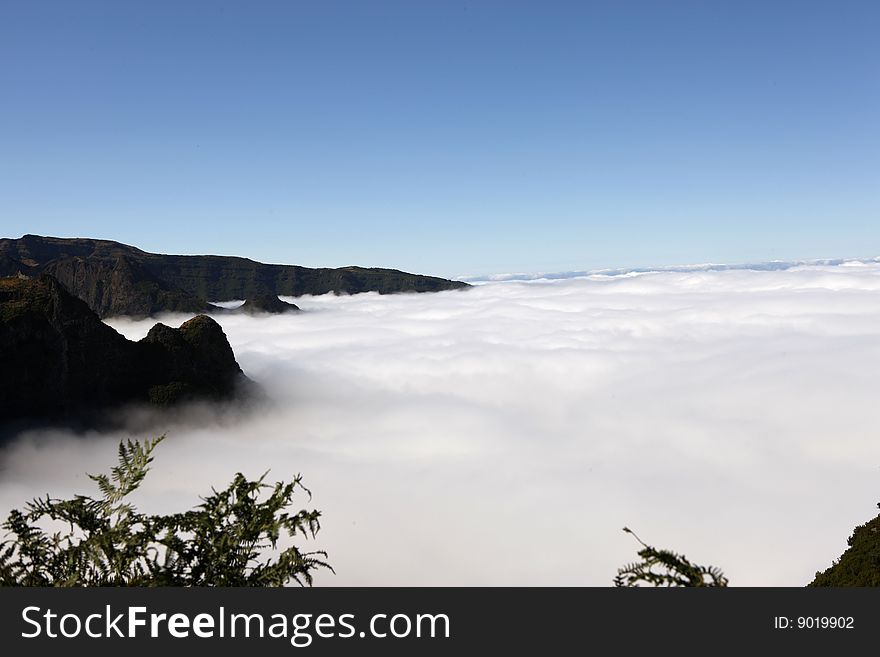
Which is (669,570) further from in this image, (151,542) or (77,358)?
(77,358)

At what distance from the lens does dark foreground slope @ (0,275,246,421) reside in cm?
9556

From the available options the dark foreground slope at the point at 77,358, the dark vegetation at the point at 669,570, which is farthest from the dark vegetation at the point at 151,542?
the dark foreground slope at the point at 77,358

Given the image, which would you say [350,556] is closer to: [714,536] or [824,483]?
[714,536]

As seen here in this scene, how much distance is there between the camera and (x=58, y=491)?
10850cm

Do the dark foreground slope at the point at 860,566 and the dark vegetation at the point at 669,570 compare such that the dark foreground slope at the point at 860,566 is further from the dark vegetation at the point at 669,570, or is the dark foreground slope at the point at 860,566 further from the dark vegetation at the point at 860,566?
the dark vegetation at the point at 669,570

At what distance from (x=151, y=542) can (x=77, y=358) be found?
123216 mm

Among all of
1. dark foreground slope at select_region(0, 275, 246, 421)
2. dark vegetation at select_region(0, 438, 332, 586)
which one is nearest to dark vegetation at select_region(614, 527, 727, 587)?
dark vegetation at select_region(0, 438, 332, 586)

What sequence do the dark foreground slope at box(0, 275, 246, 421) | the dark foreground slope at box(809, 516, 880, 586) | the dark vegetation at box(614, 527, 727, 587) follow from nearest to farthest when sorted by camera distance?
the dark vegetation at box(614, 527, 727, 587) < the dark foreground slope at box(809, 516, 880, 586) < the dark foreground slope at box(0, 275, 246, 421)

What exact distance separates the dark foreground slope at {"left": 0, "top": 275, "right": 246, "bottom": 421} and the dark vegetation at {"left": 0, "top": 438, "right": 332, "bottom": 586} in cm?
11465

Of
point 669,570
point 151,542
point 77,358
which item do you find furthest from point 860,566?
point 77,358

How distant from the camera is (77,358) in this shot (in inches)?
4117

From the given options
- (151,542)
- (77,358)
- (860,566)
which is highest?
(151,542)

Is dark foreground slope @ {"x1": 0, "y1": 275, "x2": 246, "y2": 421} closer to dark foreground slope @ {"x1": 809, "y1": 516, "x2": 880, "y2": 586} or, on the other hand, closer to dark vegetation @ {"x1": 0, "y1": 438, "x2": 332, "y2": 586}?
dark vegetation @ {"x1": 0, "y1": 438, "x2": 332, "y2": 586}

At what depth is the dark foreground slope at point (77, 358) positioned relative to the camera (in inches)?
3762
